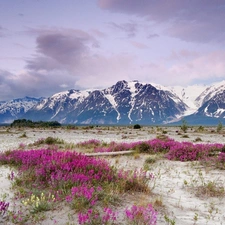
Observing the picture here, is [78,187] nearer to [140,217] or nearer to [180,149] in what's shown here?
[140,217]

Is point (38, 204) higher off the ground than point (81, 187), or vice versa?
point (81, 187)

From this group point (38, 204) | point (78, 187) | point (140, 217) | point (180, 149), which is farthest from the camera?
point (180, 149)

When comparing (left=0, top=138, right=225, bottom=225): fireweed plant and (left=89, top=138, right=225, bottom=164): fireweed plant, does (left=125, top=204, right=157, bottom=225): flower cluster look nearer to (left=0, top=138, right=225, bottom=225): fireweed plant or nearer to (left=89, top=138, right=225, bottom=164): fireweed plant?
(left=0, top=138, right=225, bottom=225): fireweed plant

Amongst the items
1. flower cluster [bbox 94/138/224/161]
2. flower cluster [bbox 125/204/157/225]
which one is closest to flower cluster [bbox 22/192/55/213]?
flower cluster [bbox 125/204/157/225]

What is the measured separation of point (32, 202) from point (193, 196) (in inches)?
203

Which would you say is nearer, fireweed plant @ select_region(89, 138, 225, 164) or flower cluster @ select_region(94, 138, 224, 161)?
fireweed plant @ select_region(89, 138, 225, 164)

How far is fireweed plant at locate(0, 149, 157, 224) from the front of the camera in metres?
6.58

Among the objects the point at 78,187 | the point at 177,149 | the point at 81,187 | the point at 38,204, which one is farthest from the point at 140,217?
the point at 177,149

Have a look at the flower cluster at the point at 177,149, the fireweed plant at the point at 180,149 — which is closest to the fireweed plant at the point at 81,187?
the fireweed plant at the point at 180,149

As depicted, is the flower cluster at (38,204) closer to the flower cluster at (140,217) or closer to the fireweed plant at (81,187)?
the fireweed plant at (81,187)

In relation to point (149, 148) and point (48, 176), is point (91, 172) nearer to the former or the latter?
point (48, 176)

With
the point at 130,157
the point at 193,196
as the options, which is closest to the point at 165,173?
the point at 193,196

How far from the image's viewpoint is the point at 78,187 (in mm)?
7660

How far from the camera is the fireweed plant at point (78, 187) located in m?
6.58
